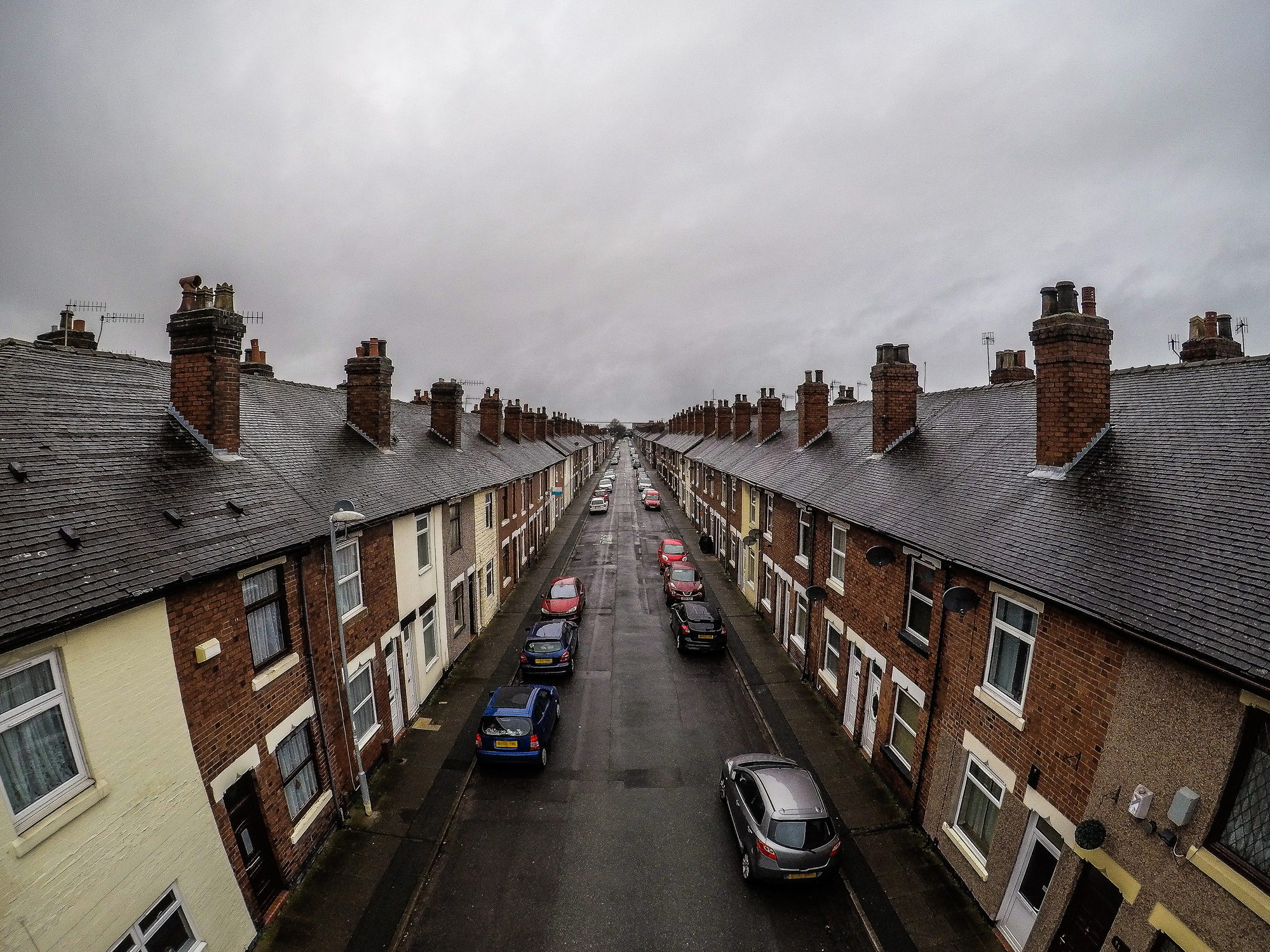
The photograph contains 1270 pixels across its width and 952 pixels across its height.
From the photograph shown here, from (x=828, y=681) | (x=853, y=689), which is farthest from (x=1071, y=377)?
(x=828, y=681)

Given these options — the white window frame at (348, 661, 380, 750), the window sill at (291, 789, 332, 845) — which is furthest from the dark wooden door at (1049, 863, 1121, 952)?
the white window frame at (348, 661, 380, 750)

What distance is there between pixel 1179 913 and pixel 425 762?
501 inches

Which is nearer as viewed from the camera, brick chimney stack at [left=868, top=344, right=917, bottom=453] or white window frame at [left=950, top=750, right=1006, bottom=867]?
white window frame at [left=950, top=750, right=1006, bottom=867]

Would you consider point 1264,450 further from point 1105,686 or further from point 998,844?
point 998,844

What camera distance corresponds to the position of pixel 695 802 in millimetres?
11141

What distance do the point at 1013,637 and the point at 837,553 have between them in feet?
21.6

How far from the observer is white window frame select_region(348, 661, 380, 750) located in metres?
11.3

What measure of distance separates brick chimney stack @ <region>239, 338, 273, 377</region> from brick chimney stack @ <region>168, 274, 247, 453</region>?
34.5ft

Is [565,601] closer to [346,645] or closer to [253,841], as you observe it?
[346,645]

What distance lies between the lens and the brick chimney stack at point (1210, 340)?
13023 mm

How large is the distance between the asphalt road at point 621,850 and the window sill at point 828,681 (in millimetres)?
2240

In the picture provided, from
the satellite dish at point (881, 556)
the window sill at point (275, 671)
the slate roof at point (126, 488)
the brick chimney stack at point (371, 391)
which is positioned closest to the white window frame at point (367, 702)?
the window sill at point (275, 671)

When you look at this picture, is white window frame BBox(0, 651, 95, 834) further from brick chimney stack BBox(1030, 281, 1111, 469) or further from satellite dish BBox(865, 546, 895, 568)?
brick chimney stack BBox(1030, 281, 1111, 469)

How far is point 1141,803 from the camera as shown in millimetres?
5867
